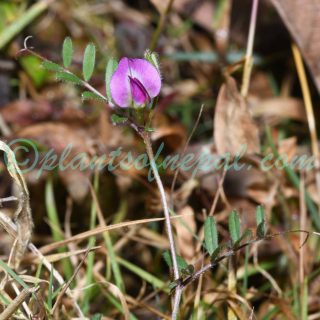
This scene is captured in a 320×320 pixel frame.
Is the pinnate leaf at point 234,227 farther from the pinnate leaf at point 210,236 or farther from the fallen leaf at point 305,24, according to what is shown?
the fallen leaf at point 305,24

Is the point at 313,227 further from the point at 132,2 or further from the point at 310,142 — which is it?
the point at 132,2

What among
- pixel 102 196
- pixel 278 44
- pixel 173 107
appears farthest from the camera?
pixel 278 44

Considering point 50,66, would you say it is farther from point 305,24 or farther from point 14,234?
point 305,24

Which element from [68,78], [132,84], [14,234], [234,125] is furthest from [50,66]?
[234,125]

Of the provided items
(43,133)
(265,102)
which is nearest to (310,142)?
(265,102)

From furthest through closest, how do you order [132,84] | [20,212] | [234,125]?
[234,125]
[20,212]
[132,84]

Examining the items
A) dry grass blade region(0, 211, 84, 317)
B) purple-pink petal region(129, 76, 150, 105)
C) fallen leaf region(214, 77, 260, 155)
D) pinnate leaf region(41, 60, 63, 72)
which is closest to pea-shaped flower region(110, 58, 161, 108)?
purple-pink petal region(129, 76, 150, 105)
